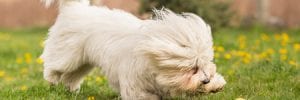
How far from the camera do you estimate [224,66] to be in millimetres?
9805

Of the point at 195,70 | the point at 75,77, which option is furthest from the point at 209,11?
the point at 195,70

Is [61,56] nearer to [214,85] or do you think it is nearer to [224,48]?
[214,85]

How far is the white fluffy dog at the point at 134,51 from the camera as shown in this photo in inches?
239

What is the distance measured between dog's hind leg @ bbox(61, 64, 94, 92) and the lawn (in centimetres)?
10

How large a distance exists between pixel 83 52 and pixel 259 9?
10133mm

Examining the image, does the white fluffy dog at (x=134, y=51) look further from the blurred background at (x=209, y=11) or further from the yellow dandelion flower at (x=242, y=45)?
the blurred background at (x=209, y=11)

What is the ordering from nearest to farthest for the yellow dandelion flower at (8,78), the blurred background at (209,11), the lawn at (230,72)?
1. the lawn at (230,72)
2. the yellow dandelion flower at (8,78)
3. the blurred background at (209,11)

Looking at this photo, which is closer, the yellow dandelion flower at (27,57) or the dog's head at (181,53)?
the dog's head at (181,53)

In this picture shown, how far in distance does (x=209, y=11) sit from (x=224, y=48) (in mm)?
778

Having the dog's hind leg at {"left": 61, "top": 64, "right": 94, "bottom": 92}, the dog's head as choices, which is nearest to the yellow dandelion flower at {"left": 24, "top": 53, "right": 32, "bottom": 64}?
the dog's hind leg at {"left": 61, "top": 64, "right": 94, "bottom": 92}

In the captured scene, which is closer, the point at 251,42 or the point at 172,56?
the point at 172,56

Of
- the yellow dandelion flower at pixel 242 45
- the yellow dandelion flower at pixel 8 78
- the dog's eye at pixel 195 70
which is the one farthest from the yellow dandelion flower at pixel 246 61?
the dog's eye at pixel 195 70

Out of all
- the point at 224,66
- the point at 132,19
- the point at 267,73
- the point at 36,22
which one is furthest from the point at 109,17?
the point at 36,22

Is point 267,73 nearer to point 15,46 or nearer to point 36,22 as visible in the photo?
point 15,46
